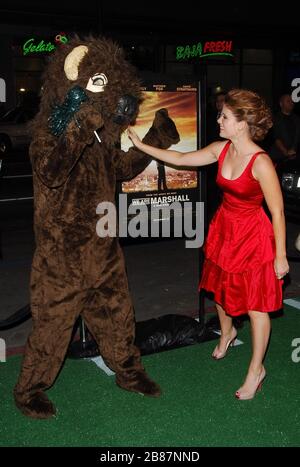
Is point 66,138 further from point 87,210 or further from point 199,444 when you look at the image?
point 199,444

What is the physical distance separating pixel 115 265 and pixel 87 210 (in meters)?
0.39

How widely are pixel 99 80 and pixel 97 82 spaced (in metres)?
0.02

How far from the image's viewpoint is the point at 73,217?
2879mm

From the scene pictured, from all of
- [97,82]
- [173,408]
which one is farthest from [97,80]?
[173,408]

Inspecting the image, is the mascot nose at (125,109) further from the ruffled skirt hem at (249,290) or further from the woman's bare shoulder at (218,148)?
the ruffled skirt hem at (249,290)

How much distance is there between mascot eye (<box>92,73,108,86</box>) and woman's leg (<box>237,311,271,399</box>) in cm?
156

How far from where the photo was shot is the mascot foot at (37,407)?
3.04m

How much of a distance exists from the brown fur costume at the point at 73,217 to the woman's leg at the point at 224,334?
31.0 inches

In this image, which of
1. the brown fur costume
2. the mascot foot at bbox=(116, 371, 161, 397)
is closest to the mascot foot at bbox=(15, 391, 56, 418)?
the brown fur costume

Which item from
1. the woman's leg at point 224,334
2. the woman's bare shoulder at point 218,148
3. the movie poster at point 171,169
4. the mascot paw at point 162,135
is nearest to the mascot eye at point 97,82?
the mascot paw at point 162,135

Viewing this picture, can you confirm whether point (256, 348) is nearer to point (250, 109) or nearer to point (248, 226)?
point (248, 226)

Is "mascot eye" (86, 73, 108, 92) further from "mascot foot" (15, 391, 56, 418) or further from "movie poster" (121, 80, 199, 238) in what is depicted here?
"mascot foot" (15, 391, 56, 418)

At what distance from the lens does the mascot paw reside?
353 cm
